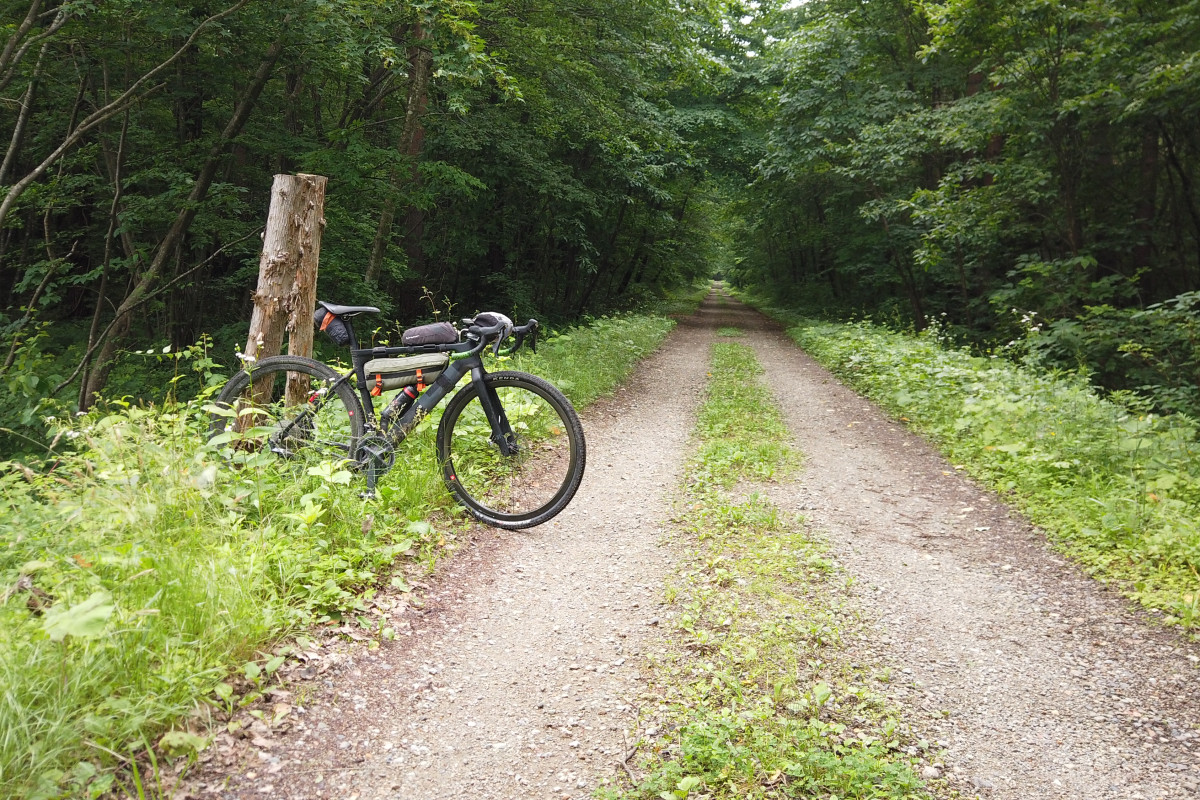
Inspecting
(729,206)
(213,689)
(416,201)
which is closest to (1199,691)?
(213,689)

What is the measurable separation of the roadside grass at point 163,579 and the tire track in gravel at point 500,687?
23cm

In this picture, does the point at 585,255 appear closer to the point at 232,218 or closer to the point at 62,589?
the point at 232,218

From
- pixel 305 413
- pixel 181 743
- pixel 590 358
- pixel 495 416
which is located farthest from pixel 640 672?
pixel 590 358

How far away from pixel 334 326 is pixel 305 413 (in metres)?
0.59

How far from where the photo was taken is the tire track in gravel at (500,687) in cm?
229

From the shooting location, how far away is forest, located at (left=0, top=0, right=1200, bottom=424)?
25.7ft

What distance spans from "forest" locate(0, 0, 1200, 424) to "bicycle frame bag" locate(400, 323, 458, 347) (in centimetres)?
281

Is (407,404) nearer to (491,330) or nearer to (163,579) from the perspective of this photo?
(491,330)

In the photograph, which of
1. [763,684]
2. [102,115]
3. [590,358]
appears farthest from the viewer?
[590,358]

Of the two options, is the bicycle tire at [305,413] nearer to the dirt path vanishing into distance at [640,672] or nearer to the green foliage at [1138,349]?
the dirt path vanishing into distance at [640,672]

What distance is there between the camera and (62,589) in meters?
2.45

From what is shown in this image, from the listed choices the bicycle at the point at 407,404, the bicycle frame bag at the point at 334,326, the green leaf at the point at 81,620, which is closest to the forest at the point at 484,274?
the green leaf at the point at 81,620

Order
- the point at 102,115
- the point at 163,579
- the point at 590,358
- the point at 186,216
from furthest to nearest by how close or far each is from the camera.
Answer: the point at 590,358
the point at 186,216
the point at 102,115
the point at 163,579

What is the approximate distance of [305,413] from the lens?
412 centimetres
